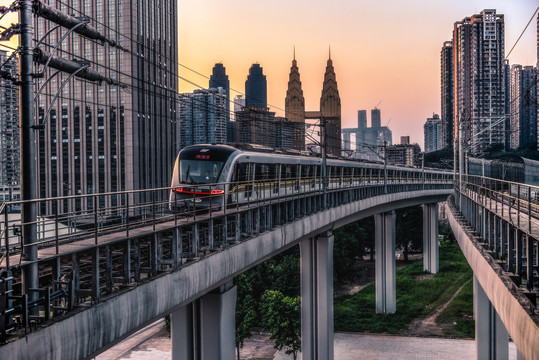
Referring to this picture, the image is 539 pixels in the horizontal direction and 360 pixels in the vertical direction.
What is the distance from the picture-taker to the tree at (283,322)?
103 feet

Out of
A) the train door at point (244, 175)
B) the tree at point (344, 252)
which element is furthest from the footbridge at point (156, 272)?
the tree at point (344, 252)

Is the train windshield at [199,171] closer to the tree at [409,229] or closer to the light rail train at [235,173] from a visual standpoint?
the light rail train at [235,173]

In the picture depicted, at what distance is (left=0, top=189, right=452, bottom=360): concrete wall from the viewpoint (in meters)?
7.22

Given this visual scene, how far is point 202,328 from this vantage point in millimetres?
15305

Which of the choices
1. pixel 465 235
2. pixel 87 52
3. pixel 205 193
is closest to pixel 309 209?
pixel 205 193

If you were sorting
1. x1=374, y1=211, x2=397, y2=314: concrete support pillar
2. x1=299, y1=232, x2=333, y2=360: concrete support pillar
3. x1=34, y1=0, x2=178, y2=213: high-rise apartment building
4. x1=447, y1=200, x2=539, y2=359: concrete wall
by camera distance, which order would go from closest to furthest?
x1=447, y1=200, x2=539, y2=359: concrete wall < x1=299, y1=232, x2=333, y2=360: concrete support pillar < x1=374, y1=211, x2=397, y2=314: concrete support pillar < x1=34, y1=0, x2=178, y2=213: high-rise apartment building

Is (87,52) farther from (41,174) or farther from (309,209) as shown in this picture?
(309,209)

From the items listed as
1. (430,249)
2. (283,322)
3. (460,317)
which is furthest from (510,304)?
(430,249)

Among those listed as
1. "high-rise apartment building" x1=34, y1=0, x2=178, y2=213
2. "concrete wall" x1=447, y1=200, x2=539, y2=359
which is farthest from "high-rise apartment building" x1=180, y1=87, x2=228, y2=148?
"concrete wall" x1=447, y1=200, x2=539, y2=359

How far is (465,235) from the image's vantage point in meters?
18.8

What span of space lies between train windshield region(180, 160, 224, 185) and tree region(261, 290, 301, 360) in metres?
13.0

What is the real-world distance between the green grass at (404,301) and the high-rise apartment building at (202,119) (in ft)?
88.0

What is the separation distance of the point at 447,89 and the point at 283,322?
153949mm

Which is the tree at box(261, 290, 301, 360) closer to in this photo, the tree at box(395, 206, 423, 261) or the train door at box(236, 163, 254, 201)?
the train door at box(236, 163, 254, 201)
